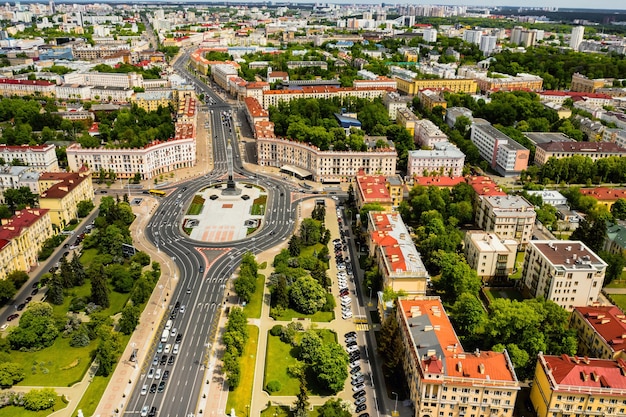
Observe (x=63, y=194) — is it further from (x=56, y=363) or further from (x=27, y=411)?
(x=27, y=411)

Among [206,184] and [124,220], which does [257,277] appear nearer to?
[124,220]

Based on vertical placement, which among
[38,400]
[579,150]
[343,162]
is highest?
[579,150]

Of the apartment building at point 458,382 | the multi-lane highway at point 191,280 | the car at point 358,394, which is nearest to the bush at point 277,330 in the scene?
the multi-lane highway at point 191,280

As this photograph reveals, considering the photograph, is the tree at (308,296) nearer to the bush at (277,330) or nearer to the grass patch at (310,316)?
the grass patch at (310,316)

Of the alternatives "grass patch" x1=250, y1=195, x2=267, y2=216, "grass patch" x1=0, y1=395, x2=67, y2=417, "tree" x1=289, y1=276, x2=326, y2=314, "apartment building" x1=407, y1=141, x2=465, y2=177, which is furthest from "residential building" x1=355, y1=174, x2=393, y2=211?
"grass patch" x1=0, y1=395, x2=67, y2=417

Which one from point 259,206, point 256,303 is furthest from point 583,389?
point 259,206

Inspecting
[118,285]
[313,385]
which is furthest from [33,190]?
[313,385]

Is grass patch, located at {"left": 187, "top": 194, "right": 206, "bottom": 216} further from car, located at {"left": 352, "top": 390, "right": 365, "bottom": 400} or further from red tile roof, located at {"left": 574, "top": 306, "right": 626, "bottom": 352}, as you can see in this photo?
red tile roof, located at {"left": 574, "top": 306, "right": 626, "bottom": 352}
